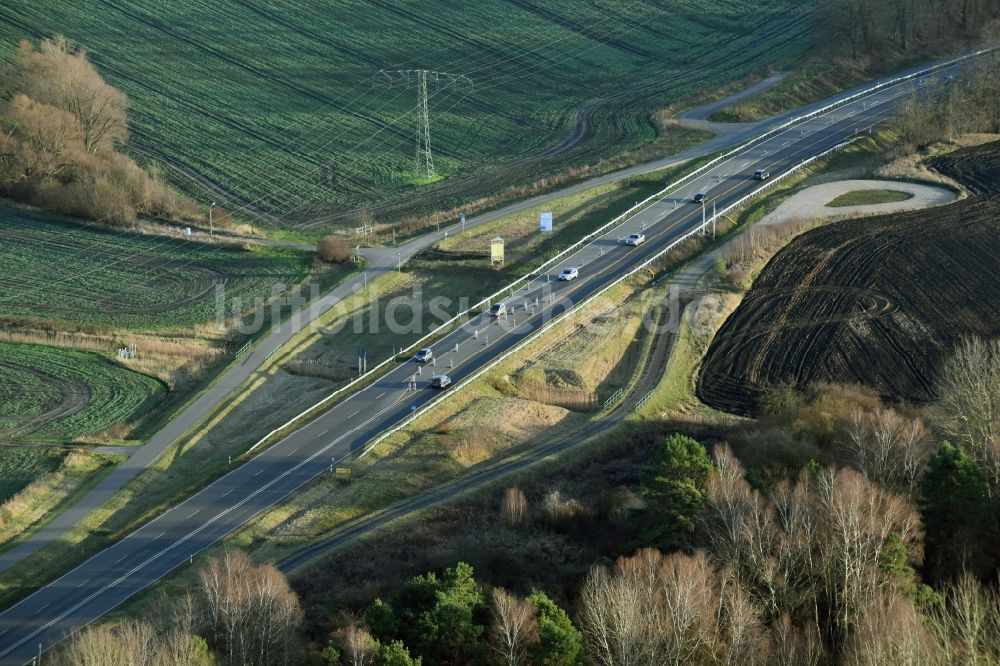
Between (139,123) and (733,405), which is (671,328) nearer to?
(733,405)

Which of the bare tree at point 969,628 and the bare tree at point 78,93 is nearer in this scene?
the bare tree at point 969,628

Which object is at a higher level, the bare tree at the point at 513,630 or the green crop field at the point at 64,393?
the bare tree at the point at 513,630

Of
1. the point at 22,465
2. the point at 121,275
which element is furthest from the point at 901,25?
the point at 22,465

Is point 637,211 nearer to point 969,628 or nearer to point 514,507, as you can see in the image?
point 514,507

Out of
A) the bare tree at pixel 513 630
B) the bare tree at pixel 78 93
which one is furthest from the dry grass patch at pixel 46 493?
the bare tree at pixel 78 93

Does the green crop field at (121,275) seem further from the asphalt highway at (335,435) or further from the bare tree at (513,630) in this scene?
the bare tree at (513,630)
